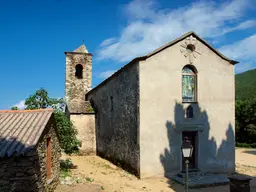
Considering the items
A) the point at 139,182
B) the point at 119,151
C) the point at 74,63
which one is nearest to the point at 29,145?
the point at 139,182

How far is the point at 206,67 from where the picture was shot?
14.4 m

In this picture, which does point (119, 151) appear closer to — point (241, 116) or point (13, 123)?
point (13, 123)

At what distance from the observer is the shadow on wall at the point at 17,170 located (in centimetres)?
764

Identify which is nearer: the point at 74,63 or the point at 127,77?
the point at 127,77

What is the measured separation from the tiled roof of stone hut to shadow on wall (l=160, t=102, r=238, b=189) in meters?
6.47

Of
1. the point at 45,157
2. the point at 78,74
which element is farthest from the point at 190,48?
the point at 78,74

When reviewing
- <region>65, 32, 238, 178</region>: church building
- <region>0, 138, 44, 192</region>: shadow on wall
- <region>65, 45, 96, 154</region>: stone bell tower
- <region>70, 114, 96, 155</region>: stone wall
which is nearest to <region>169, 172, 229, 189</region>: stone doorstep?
<region>65, 32, 238, 178</region>: church building

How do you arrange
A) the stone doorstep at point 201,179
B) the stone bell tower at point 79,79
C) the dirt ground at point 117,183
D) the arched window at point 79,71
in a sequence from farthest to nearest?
the arched window at point 79,71 → the stone bell tower at point 79,79 → the stone doorstep at point 201,179 → the dirt ground at point 117,183

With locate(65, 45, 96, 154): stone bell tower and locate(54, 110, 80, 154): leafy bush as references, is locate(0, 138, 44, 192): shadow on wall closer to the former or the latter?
locate(54, 110, 80, 154): leafy bush

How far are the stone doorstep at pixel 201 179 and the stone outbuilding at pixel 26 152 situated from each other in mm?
5903

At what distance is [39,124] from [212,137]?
30.6 ft

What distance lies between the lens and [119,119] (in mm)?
16547

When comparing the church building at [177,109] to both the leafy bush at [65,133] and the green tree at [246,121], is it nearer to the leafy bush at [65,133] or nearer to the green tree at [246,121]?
the leafy bush at [65,133]

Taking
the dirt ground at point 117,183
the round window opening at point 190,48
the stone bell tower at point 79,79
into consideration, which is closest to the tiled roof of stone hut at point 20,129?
the dirt ground at point 117,183
